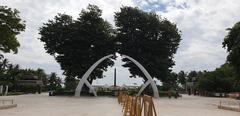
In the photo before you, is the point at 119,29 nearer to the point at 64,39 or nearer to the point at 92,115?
the point at 64,39

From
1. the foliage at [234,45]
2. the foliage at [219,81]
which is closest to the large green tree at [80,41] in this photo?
the foliage at [219,81]

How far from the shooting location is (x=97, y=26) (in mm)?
68188

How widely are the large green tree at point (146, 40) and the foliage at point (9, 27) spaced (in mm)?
33424

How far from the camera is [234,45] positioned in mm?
39125

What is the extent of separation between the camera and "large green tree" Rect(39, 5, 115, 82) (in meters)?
67.2

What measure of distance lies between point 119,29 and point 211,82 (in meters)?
24.1

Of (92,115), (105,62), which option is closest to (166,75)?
(105,62)

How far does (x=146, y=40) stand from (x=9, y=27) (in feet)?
115

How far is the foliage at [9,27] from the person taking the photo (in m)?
35.8

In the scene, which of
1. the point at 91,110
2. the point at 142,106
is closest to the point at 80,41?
the point at 91,110

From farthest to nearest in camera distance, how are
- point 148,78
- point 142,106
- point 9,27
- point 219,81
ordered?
point 219,81
point 148,78
point 9,27
point 142,106

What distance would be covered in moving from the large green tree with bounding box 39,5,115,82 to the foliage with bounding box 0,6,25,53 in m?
30.1

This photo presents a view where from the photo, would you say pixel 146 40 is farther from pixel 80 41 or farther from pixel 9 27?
pixel 9 27

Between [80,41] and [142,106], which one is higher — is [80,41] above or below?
above
